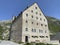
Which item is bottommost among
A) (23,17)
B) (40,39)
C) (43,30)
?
(40,39)

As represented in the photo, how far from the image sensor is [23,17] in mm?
58125

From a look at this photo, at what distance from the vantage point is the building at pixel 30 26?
5800 centimetres

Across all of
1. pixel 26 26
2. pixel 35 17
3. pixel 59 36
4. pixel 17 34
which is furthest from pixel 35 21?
pixel 59 36

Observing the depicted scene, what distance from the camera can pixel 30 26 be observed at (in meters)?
60.0

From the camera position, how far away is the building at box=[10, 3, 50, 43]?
58.0m

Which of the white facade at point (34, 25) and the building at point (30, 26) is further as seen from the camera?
the white facade at point (34, 25)

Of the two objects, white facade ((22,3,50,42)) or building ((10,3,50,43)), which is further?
white facade ((22,3,50,42))

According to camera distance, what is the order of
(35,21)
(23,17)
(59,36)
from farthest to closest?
1. (59,36)
2. (35,21)
3. (23,17)

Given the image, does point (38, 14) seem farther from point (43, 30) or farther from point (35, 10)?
point (43, 30)

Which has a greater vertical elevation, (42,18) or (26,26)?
(42,18)

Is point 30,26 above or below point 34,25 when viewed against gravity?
below

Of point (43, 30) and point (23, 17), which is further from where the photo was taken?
point (43, 30)

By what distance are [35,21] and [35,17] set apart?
1.80 meters

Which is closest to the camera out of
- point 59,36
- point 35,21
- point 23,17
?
point 23,17
